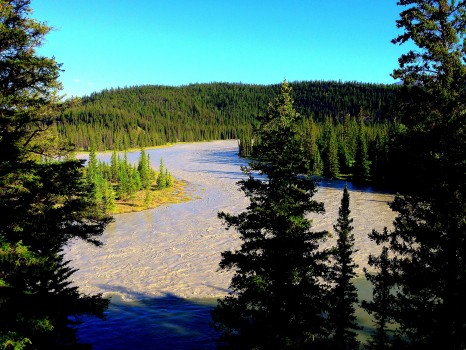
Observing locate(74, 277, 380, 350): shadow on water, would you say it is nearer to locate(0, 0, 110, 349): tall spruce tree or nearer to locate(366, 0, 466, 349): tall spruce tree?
locate(0, 0, 110, 349): tall spruce tree

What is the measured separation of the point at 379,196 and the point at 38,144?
71805 millimetres

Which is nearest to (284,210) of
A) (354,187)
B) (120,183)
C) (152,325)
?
(152,325)

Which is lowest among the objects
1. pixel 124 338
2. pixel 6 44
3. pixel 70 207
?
pixel 124 338

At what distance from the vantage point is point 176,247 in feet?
143

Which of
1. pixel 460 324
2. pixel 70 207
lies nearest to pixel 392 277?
pixel 460 324

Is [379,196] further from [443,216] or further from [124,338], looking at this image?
[443,216]

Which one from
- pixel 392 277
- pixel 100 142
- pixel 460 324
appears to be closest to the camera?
pixel 460 324

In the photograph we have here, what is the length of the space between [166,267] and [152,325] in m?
11.4

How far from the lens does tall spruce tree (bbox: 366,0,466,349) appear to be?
10219mm

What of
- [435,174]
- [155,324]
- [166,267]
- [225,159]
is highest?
[435,174]

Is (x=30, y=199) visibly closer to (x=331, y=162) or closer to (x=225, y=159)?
(x=331, y=162)

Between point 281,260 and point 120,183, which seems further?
point 120,183

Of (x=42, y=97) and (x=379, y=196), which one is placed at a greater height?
(x=42, y=97)

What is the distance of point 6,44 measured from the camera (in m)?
11.5
